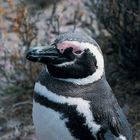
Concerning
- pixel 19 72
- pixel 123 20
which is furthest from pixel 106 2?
pixel 19 72

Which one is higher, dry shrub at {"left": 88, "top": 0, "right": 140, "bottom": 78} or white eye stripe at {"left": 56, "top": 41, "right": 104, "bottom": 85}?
white eye stripe at {"left": 56, "top": 41, "right": 104, "bottom": 85}

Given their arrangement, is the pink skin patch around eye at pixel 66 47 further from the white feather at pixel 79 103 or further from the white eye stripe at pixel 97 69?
the white feather at pixel 79 103

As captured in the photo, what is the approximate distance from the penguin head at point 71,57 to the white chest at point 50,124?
18 centimetres

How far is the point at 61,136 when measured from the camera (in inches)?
113

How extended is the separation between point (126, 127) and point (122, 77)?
174 cm

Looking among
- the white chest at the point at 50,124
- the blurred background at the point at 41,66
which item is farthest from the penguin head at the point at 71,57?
the blurred background at the point at 41,66

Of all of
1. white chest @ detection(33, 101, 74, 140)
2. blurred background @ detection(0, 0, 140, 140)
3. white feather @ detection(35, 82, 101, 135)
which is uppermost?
white feather @ detection(35, 82, 101, 135)

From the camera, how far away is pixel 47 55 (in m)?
2.81

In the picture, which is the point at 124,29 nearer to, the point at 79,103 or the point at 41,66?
the point at 41,66

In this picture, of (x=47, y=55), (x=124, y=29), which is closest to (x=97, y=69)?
(x=47, y=55)

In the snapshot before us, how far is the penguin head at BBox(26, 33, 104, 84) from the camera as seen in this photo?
111 inches

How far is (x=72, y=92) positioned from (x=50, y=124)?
0.63 feet

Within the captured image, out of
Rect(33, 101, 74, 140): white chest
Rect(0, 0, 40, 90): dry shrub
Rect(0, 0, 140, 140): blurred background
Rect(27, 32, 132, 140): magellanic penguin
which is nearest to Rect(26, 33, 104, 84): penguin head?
Rect(27, 32, 132, 140): magellanic penguin

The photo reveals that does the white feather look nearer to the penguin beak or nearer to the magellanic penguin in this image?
the magellanic penguin
